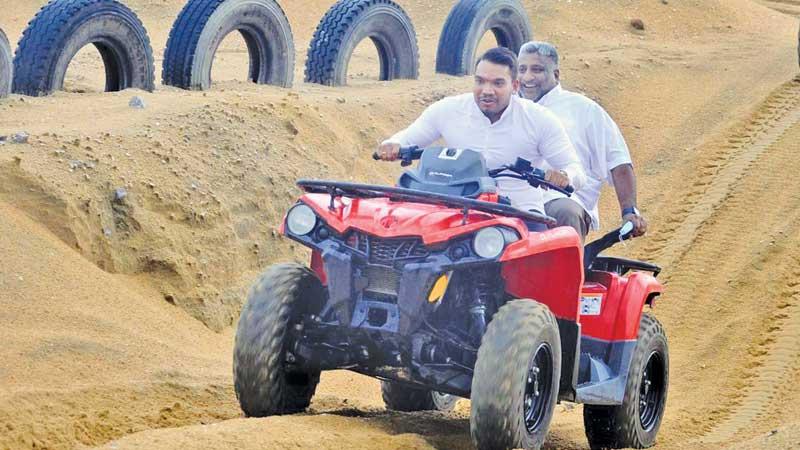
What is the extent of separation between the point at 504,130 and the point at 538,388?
4.56 feet

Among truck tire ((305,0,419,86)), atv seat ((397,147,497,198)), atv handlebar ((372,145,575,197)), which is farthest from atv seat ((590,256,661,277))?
truck tire ((305,0,419,86))

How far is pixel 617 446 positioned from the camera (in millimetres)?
7648

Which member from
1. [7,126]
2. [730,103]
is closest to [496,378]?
[7,126]

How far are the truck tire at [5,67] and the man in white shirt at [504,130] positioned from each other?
502 centimetres

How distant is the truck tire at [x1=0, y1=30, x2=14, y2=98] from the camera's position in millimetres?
11266

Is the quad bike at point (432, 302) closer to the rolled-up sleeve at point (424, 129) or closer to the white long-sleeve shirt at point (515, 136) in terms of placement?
the white long-sleeve shirt at point (515, 136)

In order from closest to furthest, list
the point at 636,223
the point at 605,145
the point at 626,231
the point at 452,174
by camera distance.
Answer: the point at 452,174 < the point at 626,231 < the point at 636,223 < the point at 605,145

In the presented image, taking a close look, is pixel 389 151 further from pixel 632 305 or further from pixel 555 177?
pixel 632 305

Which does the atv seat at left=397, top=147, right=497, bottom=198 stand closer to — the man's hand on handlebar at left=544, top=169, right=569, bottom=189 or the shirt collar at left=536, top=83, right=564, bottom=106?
the man's hand on handlebar at left=544, top=169, right=569, bottom=189

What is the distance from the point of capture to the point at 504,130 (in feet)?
23.7

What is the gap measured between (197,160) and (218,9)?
2631 millimetres

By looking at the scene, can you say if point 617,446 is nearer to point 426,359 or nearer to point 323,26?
point 426,359

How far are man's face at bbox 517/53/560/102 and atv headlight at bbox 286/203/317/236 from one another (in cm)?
244

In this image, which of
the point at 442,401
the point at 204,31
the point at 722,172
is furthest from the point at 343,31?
the point at 442,401
